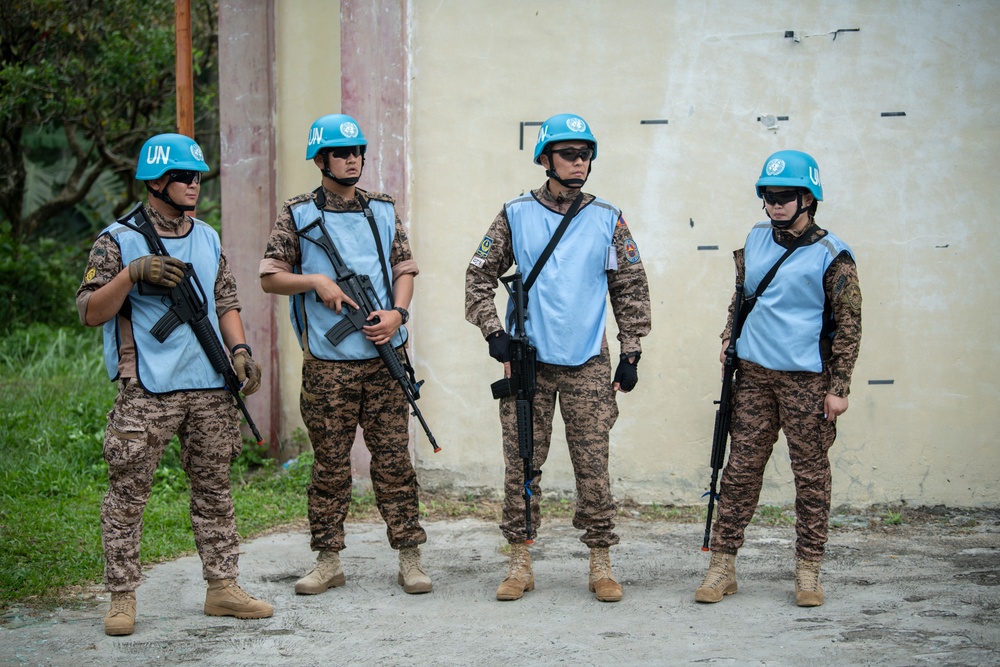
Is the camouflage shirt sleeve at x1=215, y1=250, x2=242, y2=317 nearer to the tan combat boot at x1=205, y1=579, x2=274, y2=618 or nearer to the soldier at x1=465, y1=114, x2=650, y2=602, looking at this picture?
the soldier at x1=465, y1=114, x2=650, y2=602

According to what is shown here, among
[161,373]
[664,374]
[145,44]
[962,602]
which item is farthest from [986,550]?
[145,44]

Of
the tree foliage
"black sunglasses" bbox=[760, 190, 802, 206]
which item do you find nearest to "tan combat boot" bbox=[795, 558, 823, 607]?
"black sunglasses" bbox=[760, 190, 802, 206]

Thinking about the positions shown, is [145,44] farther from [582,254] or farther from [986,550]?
[986,550]

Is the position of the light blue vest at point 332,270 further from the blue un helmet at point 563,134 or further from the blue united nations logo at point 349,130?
the blue un helmet at point 563,134

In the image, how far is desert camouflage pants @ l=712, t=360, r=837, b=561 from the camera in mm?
4676

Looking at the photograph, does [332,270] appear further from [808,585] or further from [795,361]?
[808,585]

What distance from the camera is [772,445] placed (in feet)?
15.8

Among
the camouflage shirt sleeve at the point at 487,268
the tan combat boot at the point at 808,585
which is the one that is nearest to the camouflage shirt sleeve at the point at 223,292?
the camouflage shirt sleeve at the point at 487,268

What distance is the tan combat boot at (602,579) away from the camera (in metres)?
4.78

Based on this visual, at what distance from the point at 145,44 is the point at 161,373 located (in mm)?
7682

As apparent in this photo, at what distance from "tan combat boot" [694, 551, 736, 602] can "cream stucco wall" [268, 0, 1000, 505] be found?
158 centimetres

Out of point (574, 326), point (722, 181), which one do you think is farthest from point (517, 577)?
point (722, 181)

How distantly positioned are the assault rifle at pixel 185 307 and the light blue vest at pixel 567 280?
1351 millimetres

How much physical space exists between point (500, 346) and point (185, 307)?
1.41m
